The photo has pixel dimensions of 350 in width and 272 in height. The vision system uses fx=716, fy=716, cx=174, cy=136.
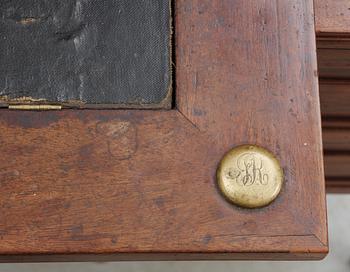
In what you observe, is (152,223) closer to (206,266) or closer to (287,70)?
(287,70)

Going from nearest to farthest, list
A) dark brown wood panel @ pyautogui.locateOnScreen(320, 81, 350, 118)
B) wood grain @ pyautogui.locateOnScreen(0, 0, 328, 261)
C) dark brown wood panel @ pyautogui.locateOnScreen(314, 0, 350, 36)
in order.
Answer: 1. wood grain @ pyautogui.locateOnScreen(0, 0, 328, 261)
2. dark brown wood panel @ pyautogui.locateOnScreen(314, 0, 350, 36)
3. dark brown wood panel @ pyautogui.locateOnScreen(320, 81, 350, 118)

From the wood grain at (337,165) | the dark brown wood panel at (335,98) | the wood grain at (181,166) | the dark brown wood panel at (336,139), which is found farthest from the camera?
the wood grain at (337,165)

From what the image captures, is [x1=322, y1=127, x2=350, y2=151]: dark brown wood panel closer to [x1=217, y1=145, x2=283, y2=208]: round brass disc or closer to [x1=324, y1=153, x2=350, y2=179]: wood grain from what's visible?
[x1=324, y1=153, x2=350, y2=179]: wood grain

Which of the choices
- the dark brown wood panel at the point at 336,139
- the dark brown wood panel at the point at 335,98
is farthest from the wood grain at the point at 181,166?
the dark brown wood panel at the point at 336,139

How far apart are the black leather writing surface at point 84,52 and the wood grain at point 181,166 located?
0.02m

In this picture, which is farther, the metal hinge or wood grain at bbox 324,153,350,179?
wood grain at bbox 324,153,350,179

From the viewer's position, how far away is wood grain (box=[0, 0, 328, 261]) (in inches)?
27.8

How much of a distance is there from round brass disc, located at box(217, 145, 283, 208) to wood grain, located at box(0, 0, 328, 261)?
0.03 feet

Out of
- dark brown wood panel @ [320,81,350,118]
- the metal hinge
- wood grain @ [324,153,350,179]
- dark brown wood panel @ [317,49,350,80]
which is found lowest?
wood grain @ [324,153,350,179]

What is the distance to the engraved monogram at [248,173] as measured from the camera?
28.5 inches

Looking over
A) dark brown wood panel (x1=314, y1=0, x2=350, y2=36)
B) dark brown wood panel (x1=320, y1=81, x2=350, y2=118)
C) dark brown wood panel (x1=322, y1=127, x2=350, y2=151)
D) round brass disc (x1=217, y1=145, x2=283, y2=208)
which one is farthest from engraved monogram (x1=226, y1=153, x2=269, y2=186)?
dark brown wood panel (x1=322, y1=127, x2=350, y2=151)

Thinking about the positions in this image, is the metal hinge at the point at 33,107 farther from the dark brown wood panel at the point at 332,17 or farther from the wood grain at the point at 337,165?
the wood grain at the point at 337,165

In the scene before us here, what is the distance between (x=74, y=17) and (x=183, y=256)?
28 centimetres

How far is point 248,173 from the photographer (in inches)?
28.6
